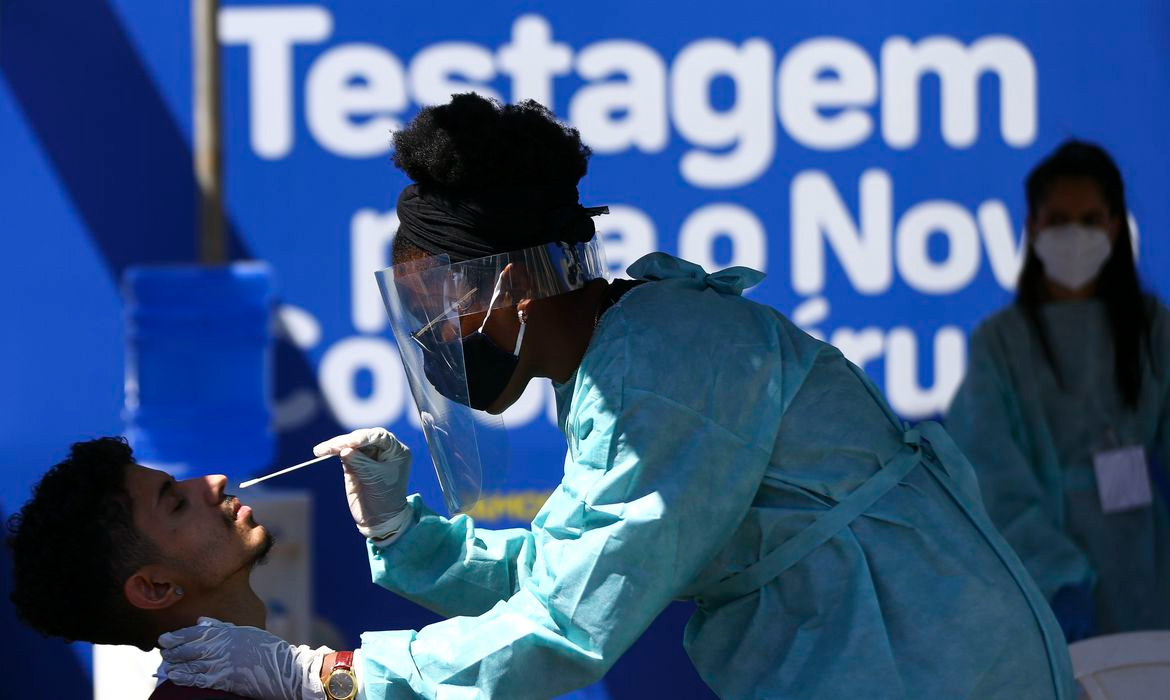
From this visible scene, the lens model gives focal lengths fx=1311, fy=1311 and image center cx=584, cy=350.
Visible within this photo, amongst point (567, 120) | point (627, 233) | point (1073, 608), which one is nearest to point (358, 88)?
point (567, 120)

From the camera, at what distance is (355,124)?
426 centimetres

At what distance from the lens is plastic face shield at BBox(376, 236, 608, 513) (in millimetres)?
1899

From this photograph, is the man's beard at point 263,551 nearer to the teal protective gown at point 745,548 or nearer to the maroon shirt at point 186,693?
the maroon shirt at point 186,693

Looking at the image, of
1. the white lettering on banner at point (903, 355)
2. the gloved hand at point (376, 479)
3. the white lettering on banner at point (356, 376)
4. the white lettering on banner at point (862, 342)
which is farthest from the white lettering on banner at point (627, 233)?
the gloved hand at point (376, 479)

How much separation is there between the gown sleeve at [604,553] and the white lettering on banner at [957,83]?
2838 mm

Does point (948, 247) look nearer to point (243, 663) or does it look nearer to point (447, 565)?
point (447, 565)

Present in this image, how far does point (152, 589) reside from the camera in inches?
85.6

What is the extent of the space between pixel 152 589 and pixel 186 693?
0.88 feet

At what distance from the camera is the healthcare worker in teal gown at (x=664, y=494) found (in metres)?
1.71

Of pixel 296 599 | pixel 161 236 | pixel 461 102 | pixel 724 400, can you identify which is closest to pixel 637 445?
pixel 724 400

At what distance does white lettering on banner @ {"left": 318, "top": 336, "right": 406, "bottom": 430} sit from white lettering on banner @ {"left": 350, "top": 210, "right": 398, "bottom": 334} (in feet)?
0.22

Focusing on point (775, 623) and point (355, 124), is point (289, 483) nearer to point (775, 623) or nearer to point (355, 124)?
point (355, 124)

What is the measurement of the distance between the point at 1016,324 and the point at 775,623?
6.93ft

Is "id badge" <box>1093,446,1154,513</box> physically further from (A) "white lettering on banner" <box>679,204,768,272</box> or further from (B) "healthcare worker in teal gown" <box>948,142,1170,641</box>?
(A) "white lettering on banner" <box>679,204,768,272</box>
